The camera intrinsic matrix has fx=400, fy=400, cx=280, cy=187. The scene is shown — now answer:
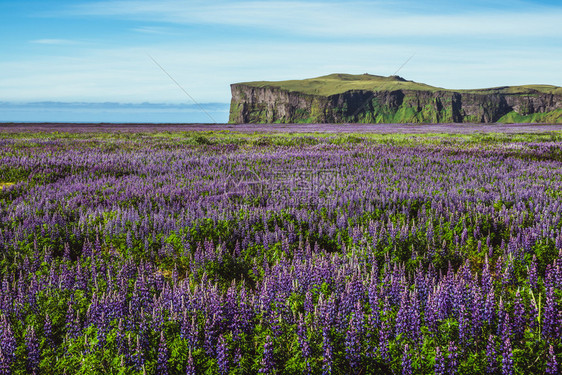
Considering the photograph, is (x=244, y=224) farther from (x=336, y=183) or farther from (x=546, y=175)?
(x=546, y=175)

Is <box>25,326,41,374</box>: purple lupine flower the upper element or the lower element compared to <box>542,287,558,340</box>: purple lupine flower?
lower

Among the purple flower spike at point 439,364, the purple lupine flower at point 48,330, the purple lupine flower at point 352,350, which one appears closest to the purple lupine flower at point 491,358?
the purple flower spike at point 439,364

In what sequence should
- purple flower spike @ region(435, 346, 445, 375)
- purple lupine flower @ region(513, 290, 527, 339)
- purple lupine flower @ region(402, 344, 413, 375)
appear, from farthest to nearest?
purple lupine flower @ region(513, 290, 527, 339)
purple lupine flower @ region(402, 344, 413, 375)
purple flower spike @ region(435, 346, 445, 375)

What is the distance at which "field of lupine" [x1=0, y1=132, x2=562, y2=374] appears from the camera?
325 cm

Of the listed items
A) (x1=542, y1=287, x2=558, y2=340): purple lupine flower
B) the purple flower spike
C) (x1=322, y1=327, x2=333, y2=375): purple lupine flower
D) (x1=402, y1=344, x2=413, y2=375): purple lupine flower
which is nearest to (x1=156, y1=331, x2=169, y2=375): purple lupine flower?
(x1=322, y1=327, x2=333, y2=375): purple lupine flower

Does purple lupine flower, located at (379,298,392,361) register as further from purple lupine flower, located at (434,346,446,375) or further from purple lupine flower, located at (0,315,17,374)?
purple lupine flower, located at (0,315,17,374)

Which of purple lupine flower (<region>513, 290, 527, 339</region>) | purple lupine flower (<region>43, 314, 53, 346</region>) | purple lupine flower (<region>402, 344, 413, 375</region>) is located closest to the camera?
purple lupine flower (<region>402, 344, 413, 375</region>)

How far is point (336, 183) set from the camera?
37.4 feet

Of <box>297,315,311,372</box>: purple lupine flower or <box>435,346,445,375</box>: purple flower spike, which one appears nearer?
<box>435,346,445,375</box>: purple flower spike

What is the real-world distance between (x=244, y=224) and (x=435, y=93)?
212124mm

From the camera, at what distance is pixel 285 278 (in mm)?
4562

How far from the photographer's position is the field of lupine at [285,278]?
128 inches

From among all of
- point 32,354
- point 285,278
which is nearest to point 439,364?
point 285,278

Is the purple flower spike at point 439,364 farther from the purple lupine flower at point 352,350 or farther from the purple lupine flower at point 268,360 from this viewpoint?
the purple lupine flower at point 268,360
